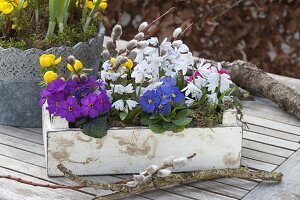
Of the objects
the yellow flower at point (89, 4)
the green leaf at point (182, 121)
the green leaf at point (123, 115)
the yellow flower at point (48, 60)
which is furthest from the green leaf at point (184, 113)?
the yellow flower at point (89, 4)

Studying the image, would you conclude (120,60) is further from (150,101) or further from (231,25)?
(231,25)

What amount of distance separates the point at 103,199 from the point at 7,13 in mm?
649

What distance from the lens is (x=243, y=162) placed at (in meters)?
2.18

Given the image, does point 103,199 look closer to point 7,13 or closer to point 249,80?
point 7,13

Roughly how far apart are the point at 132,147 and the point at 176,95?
0.57ft

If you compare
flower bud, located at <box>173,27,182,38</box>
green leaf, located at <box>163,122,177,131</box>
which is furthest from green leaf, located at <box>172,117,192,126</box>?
flower bud, located at <box>173,27,182,38</box>

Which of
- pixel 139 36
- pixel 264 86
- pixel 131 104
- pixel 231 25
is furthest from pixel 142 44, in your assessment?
pixel 231 25

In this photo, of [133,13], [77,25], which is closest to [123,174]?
[77,25]

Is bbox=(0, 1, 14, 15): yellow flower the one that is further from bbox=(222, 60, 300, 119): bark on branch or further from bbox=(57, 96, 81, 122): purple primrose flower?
bbox=(222, 60, 300, 119): bark on branch

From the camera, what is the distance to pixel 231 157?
6.91 feet

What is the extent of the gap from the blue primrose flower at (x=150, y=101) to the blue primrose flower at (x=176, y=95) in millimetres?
47

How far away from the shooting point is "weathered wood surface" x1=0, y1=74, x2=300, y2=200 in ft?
6.50

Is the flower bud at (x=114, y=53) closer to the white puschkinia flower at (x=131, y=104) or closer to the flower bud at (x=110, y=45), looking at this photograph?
the flower bud at (x=110, y=45)

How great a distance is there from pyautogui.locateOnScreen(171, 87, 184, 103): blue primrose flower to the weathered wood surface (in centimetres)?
22
